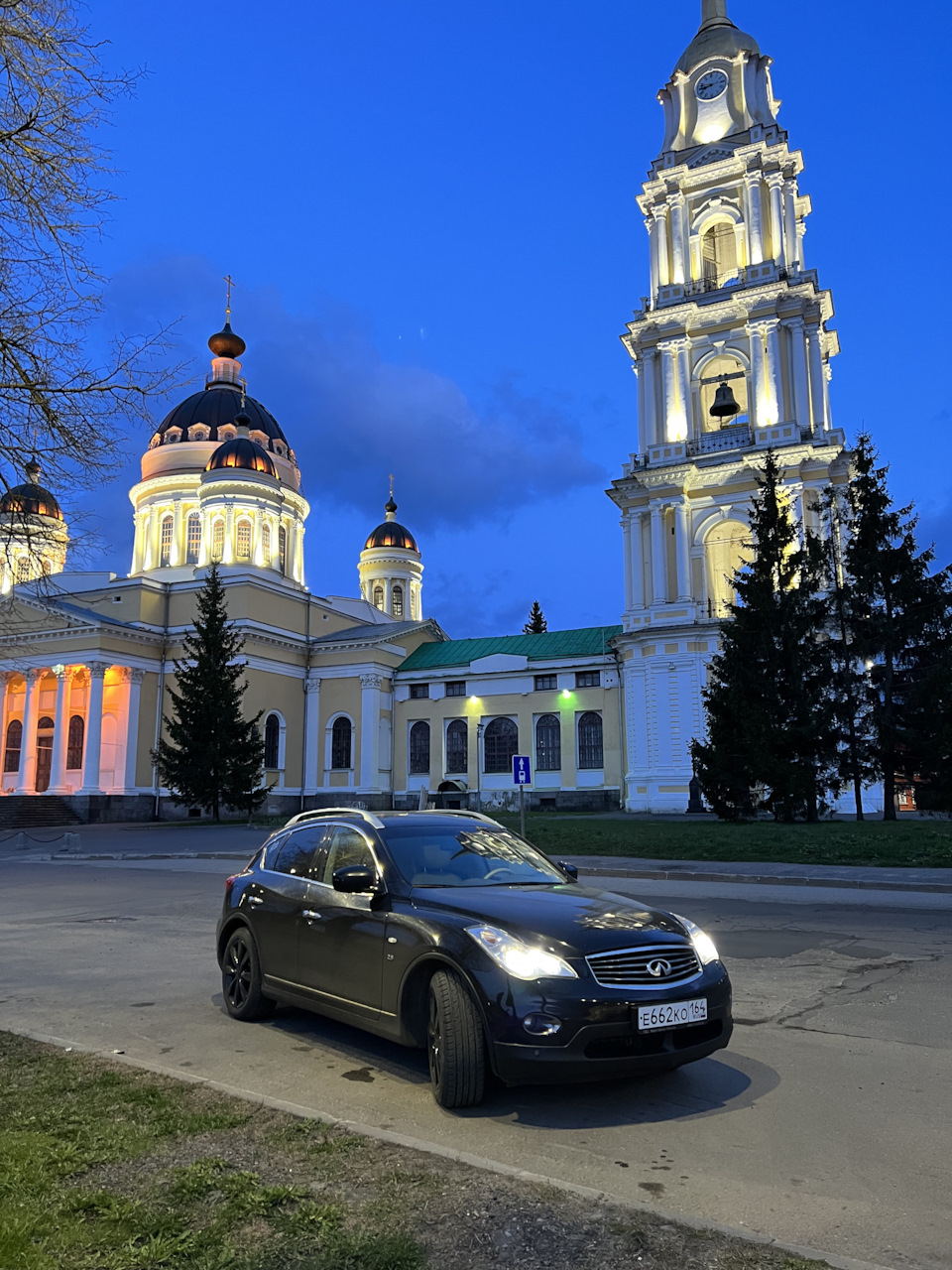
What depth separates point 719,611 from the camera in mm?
41625

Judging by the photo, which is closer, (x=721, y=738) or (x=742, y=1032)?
(x=742, y=1032)

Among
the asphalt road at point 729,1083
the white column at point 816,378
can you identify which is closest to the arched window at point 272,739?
the white column at point 816,378

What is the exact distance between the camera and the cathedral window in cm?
4994

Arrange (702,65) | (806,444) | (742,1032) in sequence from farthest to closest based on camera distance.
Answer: (702,65) → (806,444) → (742,1032)

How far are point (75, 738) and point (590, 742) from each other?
83.9 feet

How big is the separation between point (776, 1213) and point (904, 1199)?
0.58 metres

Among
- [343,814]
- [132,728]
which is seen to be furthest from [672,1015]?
[132,728]

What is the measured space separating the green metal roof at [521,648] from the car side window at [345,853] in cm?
3927

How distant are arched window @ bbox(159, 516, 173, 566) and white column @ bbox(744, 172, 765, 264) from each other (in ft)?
117

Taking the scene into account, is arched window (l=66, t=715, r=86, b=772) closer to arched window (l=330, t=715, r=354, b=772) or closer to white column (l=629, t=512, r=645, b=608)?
arched window (l=330, t=715, r=354, b=772)

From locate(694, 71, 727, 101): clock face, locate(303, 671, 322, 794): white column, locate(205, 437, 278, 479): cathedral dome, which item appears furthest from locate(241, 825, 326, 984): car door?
locate(694, 71, 727, 101): clock face

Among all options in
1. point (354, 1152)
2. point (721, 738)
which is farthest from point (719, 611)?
point (354, 1152)

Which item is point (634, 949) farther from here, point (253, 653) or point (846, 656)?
point (253, 653)

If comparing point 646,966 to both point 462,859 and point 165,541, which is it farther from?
point 165,541
